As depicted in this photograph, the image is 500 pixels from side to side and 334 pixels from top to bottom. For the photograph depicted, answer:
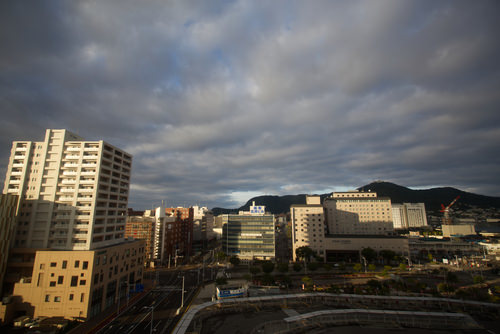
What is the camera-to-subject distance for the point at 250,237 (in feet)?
395

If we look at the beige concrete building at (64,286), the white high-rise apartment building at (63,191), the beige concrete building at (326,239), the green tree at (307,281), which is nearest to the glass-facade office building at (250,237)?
the beige concrete building at (326,239)

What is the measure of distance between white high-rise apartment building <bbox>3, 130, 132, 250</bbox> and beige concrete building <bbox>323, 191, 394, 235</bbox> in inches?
5450

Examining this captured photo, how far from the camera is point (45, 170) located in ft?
213

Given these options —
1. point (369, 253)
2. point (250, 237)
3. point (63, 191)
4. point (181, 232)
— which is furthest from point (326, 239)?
point (63, 191)

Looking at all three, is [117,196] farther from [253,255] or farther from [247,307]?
[253,255]

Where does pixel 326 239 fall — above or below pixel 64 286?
above

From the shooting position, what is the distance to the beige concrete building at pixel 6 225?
54906mm

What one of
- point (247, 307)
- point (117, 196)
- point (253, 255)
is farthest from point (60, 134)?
point (253, 255)

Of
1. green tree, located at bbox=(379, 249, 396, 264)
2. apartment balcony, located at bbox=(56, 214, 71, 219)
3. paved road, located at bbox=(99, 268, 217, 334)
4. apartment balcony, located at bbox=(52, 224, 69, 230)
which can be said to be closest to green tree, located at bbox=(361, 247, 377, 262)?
→ green tree, located at bbox=(379, 249, 396, 264)

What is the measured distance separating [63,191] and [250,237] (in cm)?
8396

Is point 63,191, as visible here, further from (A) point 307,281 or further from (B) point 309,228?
(B) point 309,228

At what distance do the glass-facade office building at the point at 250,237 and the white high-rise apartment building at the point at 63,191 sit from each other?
208ft

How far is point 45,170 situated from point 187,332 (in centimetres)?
6378

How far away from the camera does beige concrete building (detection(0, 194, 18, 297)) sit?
5491cm
